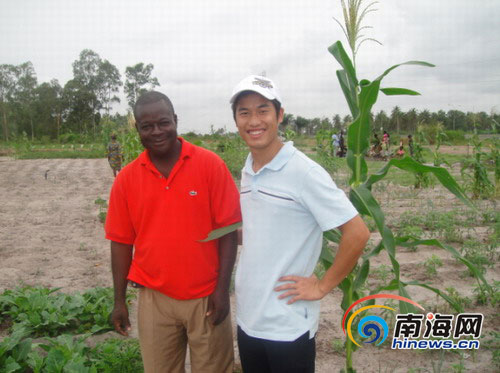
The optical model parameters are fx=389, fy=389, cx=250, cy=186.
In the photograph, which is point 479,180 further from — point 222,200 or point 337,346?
point 222,200

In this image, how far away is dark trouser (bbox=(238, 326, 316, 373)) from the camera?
146 centimetres

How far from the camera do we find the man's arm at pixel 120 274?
1875 mm

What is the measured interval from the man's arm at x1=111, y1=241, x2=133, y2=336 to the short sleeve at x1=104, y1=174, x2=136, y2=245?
0.17 ft

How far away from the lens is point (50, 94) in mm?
41625

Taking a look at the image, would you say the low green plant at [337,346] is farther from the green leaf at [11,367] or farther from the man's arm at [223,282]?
the green leaf at [11,367]

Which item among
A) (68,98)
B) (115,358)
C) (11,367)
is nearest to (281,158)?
(115,358)

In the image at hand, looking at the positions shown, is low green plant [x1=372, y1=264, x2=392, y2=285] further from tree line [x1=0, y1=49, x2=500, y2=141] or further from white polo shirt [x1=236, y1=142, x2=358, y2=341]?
tree line [x1=0, y1=49, x2=500, y2=141]

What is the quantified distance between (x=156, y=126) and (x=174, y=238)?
0.50 meters

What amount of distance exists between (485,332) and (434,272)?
0.92m

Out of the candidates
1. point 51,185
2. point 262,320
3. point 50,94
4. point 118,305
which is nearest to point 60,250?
point 118,305

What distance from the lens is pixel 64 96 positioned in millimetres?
41031

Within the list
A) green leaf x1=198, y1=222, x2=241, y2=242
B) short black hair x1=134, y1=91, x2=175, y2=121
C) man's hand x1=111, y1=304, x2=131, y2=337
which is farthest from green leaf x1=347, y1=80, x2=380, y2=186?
man's hand x1=111, y1=304, x2=131, y2=337

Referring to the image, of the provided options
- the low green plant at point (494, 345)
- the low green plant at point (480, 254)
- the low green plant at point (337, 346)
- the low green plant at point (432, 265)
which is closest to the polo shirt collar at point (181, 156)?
the low green plant at point (337, 346)

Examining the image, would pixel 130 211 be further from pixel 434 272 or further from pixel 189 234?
pixel 434 272
